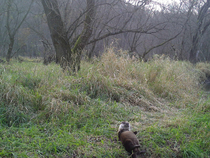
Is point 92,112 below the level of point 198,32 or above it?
below

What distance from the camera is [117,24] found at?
A: 9578 mm

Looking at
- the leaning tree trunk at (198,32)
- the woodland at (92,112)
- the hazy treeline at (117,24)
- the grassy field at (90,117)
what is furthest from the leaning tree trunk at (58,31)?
the leaning tree trunk at (198,32)

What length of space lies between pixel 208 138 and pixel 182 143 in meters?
0.53

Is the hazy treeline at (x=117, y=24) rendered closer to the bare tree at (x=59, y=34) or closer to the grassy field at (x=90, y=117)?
the bare tree at (x=59, y=34)

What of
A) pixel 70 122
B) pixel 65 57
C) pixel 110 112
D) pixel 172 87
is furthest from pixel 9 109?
pixel 172 87

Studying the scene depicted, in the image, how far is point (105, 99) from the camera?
4.70 m

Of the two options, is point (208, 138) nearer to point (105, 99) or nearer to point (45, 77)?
point (105, 99)

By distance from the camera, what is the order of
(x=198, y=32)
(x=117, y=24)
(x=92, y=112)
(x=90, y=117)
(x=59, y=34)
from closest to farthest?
(x=90, y=117)
(x=92, y=112)
(x=59, y=34)
(x=117, y=24)
(x=198, y=32)

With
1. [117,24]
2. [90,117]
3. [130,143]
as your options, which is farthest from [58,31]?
[130,143]

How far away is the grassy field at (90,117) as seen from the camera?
113 inches

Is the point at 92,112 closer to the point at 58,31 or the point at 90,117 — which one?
the point at 90,117

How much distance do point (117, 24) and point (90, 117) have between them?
A: 22.5 feet

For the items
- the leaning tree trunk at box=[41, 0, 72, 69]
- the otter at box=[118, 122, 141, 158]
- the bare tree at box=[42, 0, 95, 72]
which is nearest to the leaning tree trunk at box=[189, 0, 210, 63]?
the bare tree at box=[42, 0, 95, 72]

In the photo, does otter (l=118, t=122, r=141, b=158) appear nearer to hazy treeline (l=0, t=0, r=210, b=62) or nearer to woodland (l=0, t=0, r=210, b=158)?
woodland (l=0, t=0, r=210, b=158)
